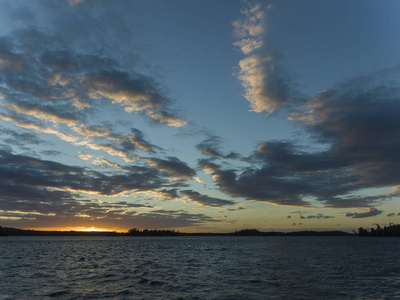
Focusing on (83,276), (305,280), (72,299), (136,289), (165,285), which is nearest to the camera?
(72,299)

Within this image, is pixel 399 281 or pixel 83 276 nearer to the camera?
pixel 399 281

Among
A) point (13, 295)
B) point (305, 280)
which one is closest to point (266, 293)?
point (305, 280)

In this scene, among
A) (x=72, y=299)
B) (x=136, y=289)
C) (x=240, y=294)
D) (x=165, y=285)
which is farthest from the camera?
(x=165, y=285)

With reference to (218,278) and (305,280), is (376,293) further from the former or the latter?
(218,278)

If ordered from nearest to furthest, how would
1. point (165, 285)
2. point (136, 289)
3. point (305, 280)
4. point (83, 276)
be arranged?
point (136, 289) → point (165, 285) → point (305, 280) → point (83, 276)

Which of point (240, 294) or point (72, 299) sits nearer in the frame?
point (72, 299)

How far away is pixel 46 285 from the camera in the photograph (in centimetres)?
3600

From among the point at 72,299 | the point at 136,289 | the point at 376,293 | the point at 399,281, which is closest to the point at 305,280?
the point at 376,293

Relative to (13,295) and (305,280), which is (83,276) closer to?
(13,295)

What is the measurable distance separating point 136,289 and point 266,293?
584 inches

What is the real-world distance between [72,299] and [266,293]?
1986cm

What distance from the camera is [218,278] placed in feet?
139

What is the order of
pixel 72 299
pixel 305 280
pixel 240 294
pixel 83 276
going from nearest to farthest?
1. pixel 72 299
2. pixel 240 294
3. pixel 305 280
4. pixel 83 276

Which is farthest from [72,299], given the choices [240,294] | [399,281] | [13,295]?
[399,281]
